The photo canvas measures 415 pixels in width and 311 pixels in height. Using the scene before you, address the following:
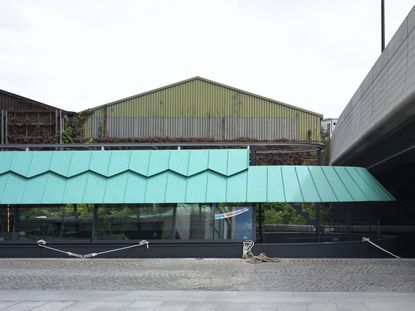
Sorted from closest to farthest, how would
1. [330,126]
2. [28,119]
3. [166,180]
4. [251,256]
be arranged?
1. [251,256]
2. [166,180]
3. [28,119]
4. [330,126]

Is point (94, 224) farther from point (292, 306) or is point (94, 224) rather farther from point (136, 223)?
point (292, 306)

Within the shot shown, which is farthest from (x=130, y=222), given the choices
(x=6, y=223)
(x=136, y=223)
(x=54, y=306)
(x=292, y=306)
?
(x=292, y=306)

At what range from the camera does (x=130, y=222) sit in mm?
19312

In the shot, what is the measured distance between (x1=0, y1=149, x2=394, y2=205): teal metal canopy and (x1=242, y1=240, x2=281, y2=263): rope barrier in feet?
4.54

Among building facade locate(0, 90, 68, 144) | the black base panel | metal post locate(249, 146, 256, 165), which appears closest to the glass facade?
the black base panel

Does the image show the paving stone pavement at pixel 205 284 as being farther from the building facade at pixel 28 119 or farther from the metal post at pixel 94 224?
the building facade at pixel 28 119

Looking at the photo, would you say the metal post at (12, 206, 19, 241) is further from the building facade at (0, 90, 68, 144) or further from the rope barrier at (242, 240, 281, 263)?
the building facade at (0, 90, 68, 144)

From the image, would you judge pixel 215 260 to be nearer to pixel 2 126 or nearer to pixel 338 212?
pixel 338 212

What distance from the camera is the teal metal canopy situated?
63.1 feet

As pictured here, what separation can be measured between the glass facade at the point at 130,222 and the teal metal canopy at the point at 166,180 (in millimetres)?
383

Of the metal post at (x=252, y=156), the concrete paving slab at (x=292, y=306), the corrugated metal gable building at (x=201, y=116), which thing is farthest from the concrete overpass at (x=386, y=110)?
the corrugated metal gable building at (x=201, y=116)

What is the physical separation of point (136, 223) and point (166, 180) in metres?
1.74

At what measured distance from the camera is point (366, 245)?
63.0 ft

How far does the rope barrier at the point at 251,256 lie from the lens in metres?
17.6
